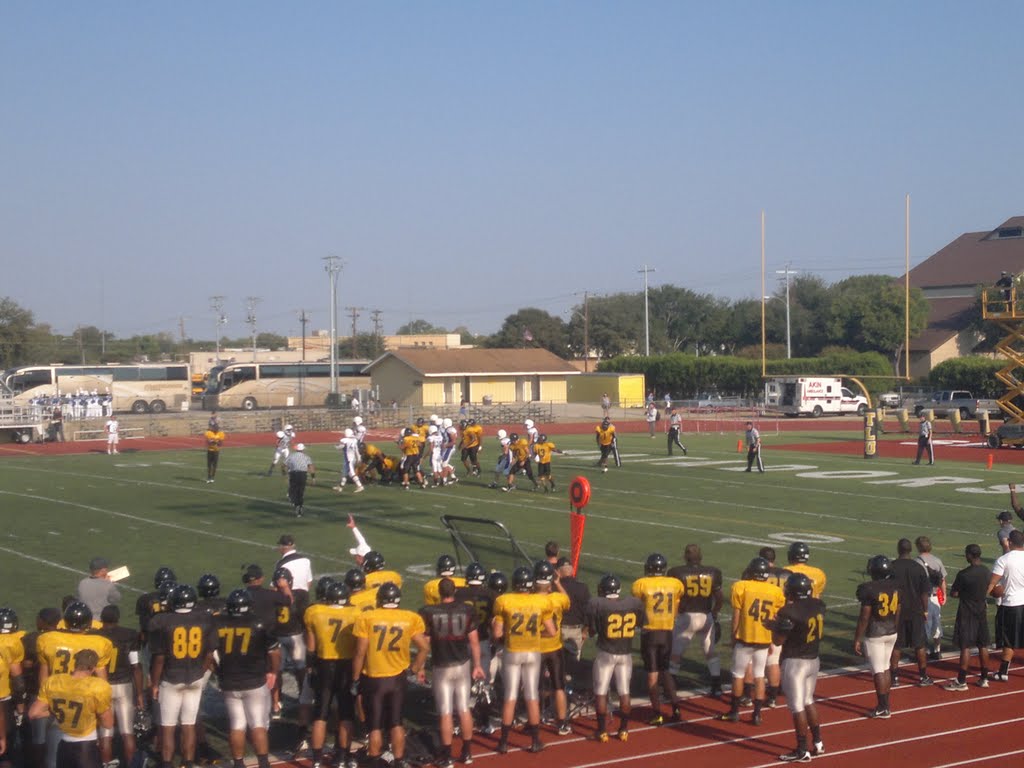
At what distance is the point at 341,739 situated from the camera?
8.86 meters

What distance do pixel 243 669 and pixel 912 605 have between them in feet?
20.1

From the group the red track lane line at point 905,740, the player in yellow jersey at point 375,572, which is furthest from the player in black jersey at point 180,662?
the red track lane line at point 905,740

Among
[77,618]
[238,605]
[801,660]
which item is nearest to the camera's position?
[77,618]

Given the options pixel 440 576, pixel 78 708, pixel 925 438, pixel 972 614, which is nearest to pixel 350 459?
pixel 925 438

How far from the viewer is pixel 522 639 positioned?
9.09 meters

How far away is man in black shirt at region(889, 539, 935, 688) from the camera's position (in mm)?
10711

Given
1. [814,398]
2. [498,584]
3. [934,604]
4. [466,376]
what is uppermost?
[466,376]

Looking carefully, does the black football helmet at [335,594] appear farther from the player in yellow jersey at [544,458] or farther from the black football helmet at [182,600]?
the player in yellow jersey at [544,458]

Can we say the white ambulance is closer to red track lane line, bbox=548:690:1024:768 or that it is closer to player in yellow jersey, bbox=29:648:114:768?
red track lane line, bbox=548:690:1024:768

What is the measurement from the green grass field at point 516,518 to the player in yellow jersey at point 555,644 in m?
3.78

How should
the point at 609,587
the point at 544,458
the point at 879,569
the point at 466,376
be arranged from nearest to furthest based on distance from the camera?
the point at 609,587 < the point at 879,569 < the point at 544,458 < the point at 466,376

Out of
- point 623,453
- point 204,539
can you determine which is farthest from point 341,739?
point 623,453

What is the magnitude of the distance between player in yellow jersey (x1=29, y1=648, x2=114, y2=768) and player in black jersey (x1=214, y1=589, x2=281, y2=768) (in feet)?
3.75

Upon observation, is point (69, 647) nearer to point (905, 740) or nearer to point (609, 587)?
point (609, 587)
